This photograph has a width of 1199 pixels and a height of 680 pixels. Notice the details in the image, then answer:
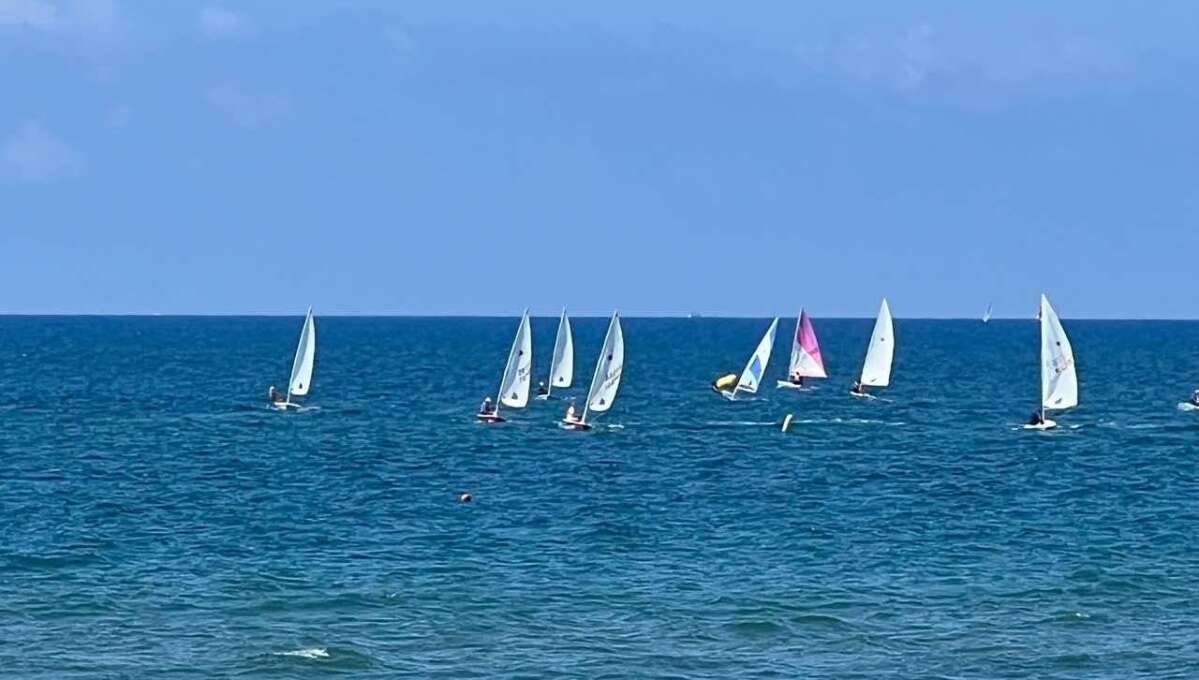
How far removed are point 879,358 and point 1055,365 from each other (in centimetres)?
3166

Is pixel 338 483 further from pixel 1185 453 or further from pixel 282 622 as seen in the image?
pixel 1185 453

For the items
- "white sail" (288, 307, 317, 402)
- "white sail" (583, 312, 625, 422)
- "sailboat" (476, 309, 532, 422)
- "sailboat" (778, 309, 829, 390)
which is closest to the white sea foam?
"white sail" (583, 312, 625, 422)

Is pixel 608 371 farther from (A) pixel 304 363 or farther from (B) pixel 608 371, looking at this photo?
(A) pixel 304 363

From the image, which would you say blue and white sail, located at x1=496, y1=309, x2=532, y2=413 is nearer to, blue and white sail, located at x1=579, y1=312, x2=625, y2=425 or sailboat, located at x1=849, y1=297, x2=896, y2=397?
blue and white sail, located at x1=579, y1=312, x2=625, y2=425

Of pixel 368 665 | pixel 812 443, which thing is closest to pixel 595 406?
pixel 812 443

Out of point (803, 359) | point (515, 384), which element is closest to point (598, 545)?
point (515, 384)

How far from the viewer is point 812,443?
287 ft

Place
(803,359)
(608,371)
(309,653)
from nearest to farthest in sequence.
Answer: (309,653) < (608,371) < (803,359)

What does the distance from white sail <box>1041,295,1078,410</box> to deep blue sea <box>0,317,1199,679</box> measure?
1799 mm

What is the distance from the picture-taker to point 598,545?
54.7 metres

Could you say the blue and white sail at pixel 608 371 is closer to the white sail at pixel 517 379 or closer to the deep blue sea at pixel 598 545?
the deep blue sea at pixel 598 545

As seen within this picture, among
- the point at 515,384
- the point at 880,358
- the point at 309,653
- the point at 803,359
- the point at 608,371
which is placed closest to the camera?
the point at 309,653

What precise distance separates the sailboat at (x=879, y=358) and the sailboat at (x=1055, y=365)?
81.2 ft

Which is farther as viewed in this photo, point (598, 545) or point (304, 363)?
point (304, 363)
